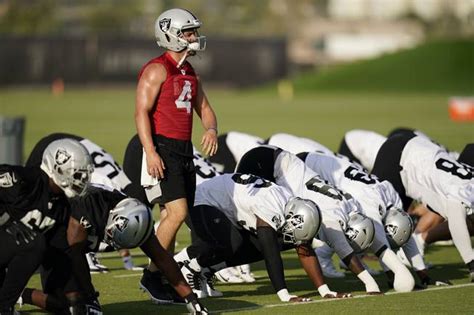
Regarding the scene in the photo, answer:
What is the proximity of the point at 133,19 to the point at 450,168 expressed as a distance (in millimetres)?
80991

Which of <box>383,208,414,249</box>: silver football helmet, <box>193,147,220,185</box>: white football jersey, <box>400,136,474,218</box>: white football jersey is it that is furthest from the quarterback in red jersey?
<box>400,136,474,218</box>: white football jersey

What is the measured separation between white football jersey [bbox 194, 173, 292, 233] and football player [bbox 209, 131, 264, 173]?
→ 3.04 meters

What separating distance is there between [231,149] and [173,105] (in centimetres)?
368

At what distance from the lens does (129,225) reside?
809cm

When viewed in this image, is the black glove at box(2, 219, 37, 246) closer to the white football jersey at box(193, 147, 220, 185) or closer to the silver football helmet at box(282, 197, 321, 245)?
the silver football helmet at box(282, 197, 321, 245)

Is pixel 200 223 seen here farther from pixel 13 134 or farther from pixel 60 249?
pixel 13 134

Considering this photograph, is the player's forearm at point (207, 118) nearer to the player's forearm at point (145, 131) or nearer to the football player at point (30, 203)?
the player's forearm at point (145, 131)

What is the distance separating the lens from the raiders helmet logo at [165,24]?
9500 millimetres

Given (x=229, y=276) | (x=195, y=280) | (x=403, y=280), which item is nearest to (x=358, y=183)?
(x=403, y=280)

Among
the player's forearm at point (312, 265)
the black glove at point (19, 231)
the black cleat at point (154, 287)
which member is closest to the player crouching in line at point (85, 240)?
the black glove at point (19, 231)

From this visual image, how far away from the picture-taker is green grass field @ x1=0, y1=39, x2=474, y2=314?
9195 millimetres

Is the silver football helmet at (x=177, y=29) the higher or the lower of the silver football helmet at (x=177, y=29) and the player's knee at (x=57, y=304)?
the higher

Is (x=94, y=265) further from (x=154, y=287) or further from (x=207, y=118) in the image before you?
(x=207, y=118)

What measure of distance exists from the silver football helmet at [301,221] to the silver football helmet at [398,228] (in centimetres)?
102
